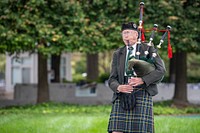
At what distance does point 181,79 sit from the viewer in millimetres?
17906

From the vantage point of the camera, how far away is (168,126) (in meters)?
9.50

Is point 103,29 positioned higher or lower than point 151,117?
higher

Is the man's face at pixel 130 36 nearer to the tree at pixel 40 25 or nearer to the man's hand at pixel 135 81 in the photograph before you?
the man's hand at pixel 135 81

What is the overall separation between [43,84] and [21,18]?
3513mm

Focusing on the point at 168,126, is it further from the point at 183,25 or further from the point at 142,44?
the point at 183,25

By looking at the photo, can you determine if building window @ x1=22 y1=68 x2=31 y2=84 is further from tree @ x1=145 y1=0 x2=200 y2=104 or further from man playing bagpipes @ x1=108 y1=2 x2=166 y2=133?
man playing bagpipes @ x1=108 y1=2 x2=166 y2=133

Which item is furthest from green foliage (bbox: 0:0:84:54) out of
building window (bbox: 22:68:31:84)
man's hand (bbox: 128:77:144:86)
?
building window (bbox: 22:68:31:84)

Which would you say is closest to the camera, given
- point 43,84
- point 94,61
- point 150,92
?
point 150,92

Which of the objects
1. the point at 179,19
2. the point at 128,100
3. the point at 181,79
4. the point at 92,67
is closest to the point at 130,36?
the point at 128,100

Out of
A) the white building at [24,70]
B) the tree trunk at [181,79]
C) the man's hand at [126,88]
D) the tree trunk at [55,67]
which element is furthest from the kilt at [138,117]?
the white building at [24,70]

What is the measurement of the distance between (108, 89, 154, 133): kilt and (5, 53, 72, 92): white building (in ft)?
66.2

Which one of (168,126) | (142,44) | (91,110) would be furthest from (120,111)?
(91,110)

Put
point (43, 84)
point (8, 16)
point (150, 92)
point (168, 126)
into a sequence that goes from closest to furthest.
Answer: point (150, 92) < point (168, 126) < point (8, 16) < point (43, 84)

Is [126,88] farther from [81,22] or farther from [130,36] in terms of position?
[81,22]
